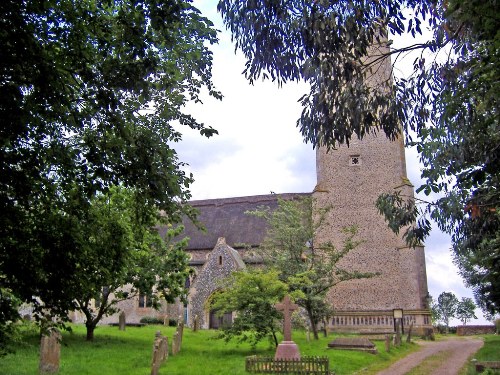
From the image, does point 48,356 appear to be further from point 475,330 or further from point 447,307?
point 447,307

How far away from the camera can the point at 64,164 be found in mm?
7328

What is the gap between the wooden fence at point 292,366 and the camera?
1399cm

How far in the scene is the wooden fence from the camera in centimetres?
1399

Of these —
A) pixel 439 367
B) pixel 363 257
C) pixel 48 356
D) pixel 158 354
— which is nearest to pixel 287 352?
pixel 158 354

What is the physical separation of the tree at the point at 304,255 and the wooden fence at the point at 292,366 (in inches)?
336

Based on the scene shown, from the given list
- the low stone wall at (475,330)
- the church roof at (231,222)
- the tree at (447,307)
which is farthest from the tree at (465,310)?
the church roof at (231,222)

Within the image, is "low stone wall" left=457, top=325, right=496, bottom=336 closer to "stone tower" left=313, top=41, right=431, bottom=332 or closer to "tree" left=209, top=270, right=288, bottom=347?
"stone tower" left=313, top=41, right=431, bottom=332

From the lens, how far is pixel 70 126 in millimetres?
7625

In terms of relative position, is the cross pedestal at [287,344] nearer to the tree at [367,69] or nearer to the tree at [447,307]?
the tree at [367,69]

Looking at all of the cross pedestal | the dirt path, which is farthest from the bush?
the cross pedestal

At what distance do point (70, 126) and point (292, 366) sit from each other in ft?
31.7

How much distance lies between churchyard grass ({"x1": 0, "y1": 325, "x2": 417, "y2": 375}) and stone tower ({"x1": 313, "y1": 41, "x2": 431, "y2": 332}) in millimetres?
9401

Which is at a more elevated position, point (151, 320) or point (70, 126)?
point (70, 126)

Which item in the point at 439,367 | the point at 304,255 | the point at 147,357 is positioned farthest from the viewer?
the point at 304,255
